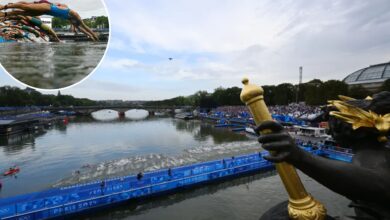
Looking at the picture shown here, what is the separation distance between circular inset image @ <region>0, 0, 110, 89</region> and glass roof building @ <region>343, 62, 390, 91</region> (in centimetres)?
7365

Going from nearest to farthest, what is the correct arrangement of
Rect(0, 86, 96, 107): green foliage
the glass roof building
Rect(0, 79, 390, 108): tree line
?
Rect(0, 79, 390, 108): tree line, the glass roof building, Rect(0, 86, 96, 107): green foliage

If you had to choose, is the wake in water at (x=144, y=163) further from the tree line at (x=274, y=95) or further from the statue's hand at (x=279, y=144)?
the tree line at (x=274, y=95)

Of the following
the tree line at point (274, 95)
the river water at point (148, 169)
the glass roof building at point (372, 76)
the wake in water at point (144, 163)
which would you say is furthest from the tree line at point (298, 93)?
the river water at point (148, 169)

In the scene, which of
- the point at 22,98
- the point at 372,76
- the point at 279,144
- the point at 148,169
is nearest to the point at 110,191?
the point at 148,169

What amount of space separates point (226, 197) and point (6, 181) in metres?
18.0

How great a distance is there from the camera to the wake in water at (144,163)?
21.1 metres

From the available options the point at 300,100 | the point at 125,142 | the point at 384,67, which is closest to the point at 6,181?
the point at 125,142

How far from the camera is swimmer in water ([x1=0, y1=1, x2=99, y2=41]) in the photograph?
594 centimetres

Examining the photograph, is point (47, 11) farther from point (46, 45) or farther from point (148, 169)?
point (148, 169)

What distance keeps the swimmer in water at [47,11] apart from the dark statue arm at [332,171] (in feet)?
20.2

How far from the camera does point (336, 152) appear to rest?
24.4m

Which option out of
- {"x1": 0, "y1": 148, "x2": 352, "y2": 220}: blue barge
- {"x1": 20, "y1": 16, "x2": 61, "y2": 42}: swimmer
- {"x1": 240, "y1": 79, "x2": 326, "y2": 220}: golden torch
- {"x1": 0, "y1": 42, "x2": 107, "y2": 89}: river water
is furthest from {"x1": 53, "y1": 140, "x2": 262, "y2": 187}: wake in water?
{"x1": 240, "y1": 79, "x2": 326, "y2": 220}: golden torch

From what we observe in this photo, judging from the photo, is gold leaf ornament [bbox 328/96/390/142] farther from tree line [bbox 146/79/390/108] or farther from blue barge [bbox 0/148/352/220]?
tree line [bbox 146/79/390/108]

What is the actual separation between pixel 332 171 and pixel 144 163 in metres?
24.1
